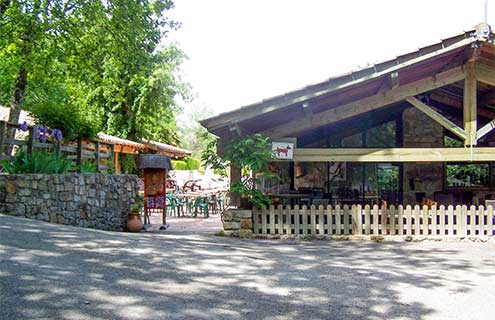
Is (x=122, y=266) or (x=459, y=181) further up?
(x=459, y=181)

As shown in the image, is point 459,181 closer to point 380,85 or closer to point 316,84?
point 380,85

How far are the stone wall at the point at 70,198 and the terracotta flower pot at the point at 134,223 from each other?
0.32 meters

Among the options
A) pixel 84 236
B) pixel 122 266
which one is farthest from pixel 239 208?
pixel 122 266

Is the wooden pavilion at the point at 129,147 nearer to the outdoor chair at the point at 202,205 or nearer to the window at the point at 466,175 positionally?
the outdoor chair at the point at 202,205

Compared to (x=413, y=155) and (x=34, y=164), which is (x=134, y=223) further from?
(x=413, y=155)

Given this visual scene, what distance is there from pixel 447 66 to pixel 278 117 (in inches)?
163

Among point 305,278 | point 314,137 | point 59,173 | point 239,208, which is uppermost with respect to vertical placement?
point 314,137

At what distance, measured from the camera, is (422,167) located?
13.4 m

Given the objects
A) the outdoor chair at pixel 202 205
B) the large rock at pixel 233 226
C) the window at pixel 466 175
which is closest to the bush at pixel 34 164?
the large rock at pixel 233 226

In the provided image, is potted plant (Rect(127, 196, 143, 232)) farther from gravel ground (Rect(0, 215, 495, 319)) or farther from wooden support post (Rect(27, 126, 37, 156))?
gravel ground (Rect(0, 215, 495, 319))

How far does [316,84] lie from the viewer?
9.45 meters

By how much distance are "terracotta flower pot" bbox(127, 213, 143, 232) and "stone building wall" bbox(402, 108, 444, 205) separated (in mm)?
7590

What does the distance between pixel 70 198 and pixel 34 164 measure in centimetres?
96

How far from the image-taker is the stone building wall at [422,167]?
13.4 m
